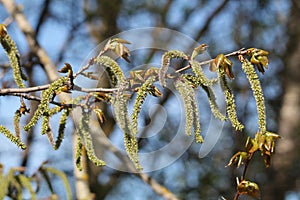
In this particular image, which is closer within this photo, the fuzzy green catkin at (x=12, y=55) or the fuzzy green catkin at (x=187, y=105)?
the fuzzy green catkin at (x=187, y=105)

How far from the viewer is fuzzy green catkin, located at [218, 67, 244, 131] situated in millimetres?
925

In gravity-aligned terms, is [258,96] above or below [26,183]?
below

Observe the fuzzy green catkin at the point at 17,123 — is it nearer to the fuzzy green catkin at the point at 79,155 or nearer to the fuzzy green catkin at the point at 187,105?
the fuzzy green catkin at the point at 79,155

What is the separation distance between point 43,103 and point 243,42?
3143 mm

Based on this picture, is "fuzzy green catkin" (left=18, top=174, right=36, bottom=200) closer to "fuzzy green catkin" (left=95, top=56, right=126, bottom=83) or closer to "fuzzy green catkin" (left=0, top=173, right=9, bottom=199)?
"fuzzy green catkin" (left=0, top=173, right=9, bottom=199)

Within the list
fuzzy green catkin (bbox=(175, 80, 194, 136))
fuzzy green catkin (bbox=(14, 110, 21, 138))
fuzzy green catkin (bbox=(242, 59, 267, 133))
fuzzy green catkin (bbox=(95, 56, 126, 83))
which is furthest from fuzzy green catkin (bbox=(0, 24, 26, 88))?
fuzzy green catkin (bbox=(242, 59, 267, 133))

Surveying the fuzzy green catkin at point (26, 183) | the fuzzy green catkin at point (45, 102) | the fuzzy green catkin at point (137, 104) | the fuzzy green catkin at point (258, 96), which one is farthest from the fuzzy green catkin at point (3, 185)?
the fuzzy green catkin at point (258, 96)

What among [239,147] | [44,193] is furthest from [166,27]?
[44,193]

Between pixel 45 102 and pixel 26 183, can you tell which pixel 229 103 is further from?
pixel 26 183

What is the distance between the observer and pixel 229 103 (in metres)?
0.95

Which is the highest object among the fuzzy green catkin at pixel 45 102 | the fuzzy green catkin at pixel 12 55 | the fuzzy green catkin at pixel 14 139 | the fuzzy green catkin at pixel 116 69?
the fuzzy green catkin at pixel 12 55

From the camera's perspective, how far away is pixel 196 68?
962mm

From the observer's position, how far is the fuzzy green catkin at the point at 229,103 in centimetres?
92

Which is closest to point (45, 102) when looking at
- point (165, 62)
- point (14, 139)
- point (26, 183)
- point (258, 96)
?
point (14, 139)
